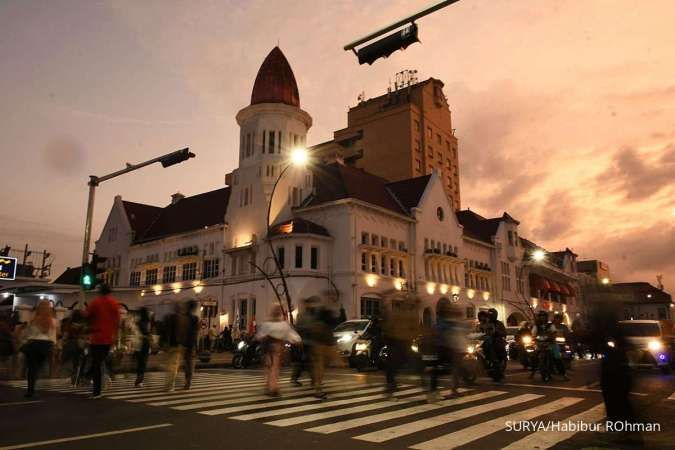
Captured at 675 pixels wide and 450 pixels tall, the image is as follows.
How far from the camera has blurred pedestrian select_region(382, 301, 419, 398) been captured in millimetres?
10383

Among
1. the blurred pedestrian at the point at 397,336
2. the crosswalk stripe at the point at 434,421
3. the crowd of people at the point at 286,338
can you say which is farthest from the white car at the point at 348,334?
the crosswalk stripe at the point at 434,421

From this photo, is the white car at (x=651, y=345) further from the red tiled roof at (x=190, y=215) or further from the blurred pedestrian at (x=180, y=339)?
the red tiled roof at (x=190, y=215)

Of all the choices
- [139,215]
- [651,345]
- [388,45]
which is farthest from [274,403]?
[139,215]

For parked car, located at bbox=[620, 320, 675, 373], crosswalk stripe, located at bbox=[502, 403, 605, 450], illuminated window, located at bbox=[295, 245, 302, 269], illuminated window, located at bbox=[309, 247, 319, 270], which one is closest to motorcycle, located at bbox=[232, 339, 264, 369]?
parked car, located at bbox=[620, 320, 675, 373]

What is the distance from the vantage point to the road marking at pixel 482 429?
5986 mm

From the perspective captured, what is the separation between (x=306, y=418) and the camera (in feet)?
25.2

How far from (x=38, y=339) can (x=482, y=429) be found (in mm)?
8633

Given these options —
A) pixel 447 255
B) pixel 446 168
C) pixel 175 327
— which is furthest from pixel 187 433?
pixel 446 168

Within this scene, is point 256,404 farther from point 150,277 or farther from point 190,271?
point 150,277

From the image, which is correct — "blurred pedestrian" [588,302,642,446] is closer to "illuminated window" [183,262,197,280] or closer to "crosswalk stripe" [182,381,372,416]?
"crosswalk stripe" [182,381,372,416]

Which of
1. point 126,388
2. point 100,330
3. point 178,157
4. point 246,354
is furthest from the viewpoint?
point 246,354

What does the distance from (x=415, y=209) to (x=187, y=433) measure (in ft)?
134

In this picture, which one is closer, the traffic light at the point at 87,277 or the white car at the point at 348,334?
the traffic light at the point at 87,277

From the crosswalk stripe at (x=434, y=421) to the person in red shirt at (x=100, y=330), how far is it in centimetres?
589
